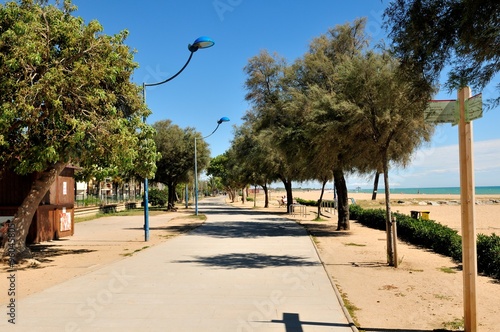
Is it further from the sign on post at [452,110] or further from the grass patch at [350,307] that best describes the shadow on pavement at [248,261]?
the sign on post at [452,110]

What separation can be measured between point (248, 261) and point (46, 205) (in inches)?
370

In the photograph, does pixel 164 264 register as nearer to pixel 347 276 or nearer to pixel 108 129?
pixel 108 129

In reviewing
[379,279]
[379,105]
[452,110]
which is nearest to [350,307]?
[379,279]

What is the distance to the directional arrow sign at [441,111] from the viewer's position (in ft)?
21.2

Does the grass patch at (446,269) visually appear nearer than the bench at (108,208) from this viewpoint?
Yes

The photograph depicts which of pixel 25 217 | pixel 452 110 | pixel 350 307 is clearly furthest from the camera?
pixel 25 217

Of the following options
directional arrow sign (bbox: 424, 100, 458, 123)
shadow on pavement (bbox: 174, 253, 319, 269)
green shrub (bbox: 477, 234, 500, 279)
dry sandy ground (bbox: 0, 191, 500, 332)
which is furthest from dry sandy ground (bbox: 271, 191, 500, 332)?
directional arrow sign (bbox: 424, 100, 458, 123)

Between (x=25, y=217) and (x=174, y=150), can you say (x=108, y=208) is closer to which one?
(x=174, y=150)

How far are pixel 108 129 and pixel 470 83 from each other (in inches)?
326

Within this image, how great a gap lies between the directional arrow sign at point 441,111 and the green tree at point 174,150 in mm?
32101

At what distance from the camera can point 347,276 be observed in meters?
9.12

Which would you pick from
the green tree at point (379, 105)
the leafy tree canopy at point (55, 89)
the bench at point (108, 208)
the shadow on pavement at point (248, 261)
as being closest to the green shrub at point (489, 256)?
the green tree at point (379, 105)

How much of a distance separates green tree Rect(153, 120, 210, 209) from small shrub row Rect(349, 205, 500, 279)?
21.5 metres

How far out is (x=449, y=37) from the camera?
5.95m
